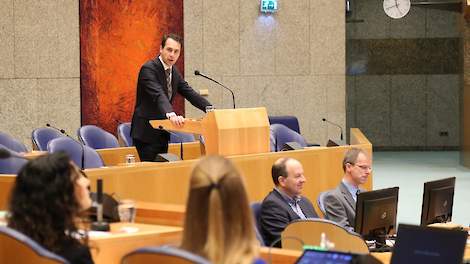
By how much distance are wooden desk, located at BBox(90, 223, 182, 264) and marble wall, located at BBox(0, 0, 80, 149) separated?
9328 millimetres

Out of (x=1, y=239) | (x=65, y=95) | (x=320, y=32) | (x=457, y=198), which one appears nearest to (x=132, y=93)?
(x=65, y=95)

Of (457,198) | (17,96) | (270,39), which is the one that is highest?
(270,39)

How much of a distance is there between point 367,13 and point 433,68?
6.53 ft

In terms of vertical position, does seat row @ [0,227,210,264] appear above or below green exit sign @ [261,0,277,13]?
below

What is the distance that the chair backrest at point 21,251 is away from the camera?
12.3ft

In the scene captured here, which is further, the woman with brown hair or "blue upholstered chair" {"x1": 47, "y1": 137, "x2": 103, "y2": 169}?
"blue upholstered chair" {"x1": 47, "y1": 137, "x2": 103, "y2": 169}

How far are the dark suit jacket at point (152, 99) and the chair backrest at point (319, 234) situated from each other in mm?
3388

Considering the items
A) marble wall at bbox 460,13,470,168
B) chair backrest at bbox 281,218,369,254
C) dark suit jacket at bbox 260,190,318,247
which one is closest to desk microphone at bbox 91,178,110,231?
chair backrest at bbox 281,218,369,254

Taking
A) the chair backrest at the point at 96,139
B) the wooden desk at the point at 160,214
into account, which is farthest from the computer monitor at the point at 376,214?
the chair backrest at the point at 96,139

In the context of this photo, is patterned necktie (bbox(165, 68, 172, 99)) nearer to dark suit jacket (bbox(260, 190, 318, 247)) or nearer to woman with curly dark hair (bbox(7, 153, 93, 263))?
dark suit jacket (bbox(260, 190, 318, 247))

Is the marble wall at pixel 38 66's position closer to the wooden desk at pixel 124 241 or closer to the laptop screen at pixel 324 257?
the wooden desk at pixel 124 241

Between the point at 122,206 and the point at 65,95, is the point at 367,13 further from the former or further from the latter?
the point at 122,206

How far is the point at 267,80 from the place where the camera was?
1634 cm

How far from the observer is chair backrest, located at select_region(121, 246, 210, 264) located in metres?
3.30
